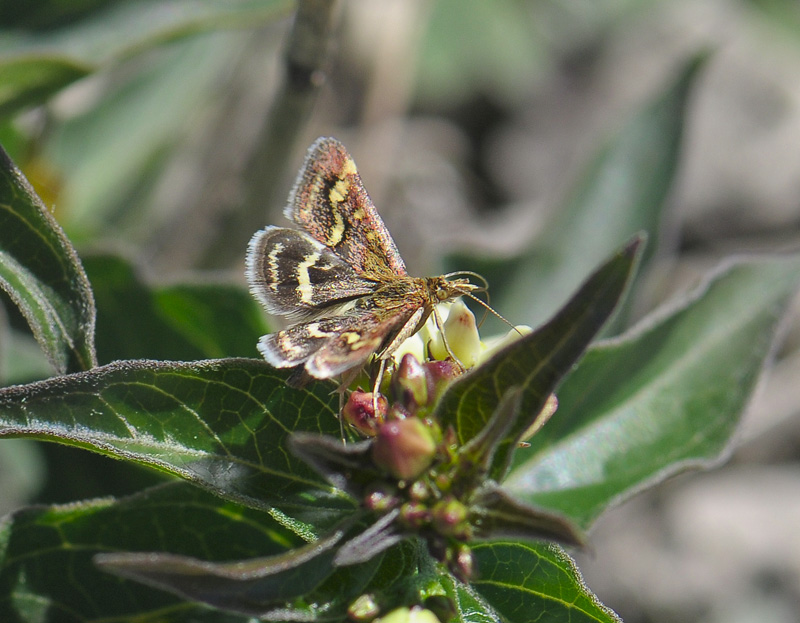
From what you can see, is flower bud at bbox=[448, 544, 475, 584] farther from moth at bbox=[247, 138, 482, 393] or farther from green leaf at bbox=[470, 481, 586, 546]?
moth at bbox=[247, 138, 482, 393]

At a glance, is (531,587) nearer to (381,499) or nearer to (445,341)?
(381,499)

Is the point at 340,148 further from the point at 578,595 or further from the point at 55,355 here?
the point at 578,595

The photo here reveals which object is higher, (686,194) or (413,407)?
(686,194)

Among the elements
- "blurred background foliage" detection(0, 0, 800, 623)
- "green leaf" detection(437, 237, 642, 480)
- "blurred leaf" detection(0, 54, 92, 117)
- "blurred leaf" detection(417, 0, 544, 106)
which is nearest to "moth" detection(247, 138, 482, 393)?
"green leaf" detection(437, 237, 642, 480)

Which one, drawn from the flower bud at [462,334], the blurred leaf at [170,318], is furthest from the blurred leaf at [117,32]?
the flower bud at [462,334]

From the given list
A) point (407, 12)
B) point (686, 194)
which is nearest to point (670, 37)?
point (686, 194)

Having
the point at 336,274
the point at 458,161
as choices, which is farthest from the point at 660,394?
the point at 458,161

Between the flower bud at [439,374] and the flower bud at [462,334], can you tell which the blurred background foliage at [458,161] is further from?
the flower bud at [439,374]
